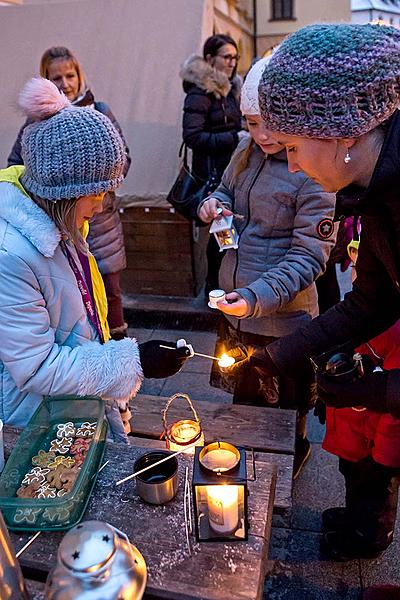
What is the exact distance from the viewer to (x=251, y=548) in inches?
54.0

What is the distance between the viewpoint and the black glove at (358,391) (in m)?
1.74

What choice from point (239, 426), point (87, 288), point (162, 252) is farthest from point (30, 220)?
point (162, 252)

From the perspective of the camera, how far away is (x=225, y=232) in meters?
2.70

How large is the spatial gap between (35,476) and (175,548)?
49cm

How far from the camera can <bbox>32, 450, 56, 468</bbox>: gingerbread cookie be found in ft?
5.31

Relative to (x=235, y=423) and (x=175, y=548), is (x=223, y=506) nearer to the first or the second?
(x=175, y=548)

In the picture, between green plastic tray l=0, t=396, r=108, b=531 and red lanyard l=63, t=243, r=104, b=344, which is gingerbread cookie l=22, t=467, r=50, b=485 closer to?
green plastic tray l=0, t=396, r=108, b=531

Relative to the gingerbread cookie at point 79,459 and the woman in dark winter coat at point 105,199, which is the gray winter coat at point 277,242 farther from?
the woman in dark winter coat at point 105,199

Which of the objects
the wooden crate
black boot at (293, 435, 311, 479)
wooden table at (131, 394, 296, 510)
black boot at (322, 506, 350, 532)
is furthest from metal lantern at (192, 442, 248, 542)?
the wooden crate

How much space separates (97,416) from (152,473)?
31 centimetres

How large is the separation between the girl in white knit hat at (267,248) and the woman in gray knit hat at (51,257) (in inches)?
29.3

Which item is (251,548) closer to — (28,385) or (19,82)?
(28,385)

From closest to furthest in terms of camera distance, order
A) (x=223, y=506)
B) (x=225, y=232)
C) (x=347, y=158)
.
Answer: (x=223, y=506) < (x=347, y=158) < (x=225, y=232)

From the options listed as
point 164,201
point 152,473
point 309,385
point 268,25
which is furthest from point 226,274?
point 268,25
